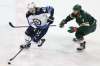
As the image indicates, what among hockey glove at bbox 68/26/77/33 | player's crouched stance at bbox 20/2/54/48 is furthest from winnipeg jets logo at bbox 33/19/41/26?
hockey glove at bbox 68/26/77/33

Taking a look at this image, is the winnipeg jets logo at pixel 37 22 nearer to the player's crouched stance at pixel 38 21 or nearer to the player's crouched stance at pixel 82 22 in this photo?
the player's crouched stance at pixel 38 21

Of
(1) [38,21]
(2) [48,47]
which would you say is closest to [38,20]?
(1) [38,21]

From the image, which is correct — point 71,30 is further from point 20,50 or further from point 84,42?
point 20,50

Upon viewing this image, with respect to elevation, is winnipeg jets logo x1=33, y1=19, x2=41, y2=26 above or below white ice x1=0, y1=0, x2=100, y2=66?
above

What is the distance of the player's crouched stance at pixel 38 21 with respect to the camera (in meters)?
0.99

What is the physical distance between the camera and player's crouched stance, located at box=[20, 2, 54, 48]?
993 millimetres

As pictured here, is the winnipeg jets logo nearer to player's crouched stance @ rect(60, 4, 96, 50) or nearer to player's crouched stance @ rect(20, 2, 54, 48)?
player's crouched stance @ rect(20, 2, 54, 48)

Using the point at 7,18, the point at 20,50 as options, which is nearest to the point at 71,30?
the point at 20,50

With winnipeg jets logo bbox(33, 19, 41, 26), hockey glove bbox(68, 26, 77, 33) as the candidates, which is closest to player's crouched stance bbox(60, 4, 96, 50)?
hockey glove bbox(68, 26, 77, 33)

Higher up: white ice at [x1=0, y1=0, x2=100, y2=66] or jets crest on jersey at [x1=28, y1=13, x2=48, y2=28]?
jets crest on jersey at [x1=28, y1=13, x2=48, y2=28]

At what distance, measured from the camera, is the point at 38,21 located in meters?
0.99

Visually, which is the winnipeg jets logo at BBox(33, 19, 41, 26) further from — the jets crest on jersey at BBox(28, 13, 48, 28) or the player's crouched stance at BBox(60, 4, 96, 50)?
the player's crouched stance at BBox(60, 4, 96, 50)

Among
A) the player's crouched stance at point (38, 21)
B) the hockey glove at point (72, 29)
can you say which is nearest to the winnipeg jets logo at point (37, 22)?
the player's crouched stance at point (38, 21)

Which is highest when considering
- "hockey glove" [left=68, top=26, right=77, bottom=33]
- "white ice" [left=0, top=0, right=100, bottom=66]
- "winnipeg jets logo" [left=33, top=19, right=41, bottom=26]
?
"winnipeg jets logo" [left=33, top=19, right=41, bottom=26]
